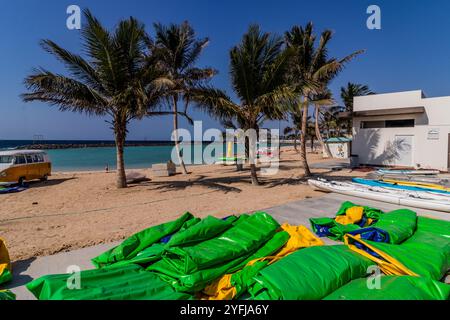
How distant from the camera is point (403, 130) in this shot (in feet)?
56.7

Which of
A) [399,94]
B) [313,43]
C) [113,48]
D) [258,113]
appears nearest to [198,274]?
[258,113]

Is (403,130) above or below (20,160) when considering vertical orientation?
above

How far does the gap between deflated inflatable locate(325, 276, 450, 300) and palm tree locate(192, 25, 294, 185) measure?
323 inches

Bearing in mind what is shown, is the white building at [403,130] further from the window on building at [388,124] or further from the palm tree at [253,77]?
the palm tree at [253,77]

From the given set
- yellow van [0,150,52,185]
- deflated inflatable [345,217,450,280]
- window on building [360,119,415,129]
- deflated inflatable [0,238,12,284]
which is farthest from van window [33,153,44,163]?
window on building [360,119,415,129]

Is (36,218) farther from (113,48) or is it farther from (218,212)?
(113,48)

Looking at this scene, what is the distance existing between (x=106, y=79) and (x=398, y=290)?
11309 millimetres

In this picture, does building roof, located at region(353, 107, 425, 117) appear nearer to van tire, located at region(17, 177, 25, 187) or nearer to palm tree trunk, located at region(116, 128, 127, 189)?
palm tree trunk, located at region(116, 128, 127, 189)

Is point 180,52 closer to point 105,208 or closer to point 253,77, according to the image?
point 253,77

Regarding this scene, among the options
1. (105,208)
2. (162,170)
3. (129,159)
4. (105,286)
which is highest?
(105,286)

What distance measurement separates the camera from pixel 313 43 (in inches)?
541

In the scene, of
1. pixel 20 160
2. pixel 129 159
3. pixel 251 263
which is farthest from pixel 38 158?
pixel 129 159

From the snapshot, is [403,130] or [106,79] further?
[403,130]
